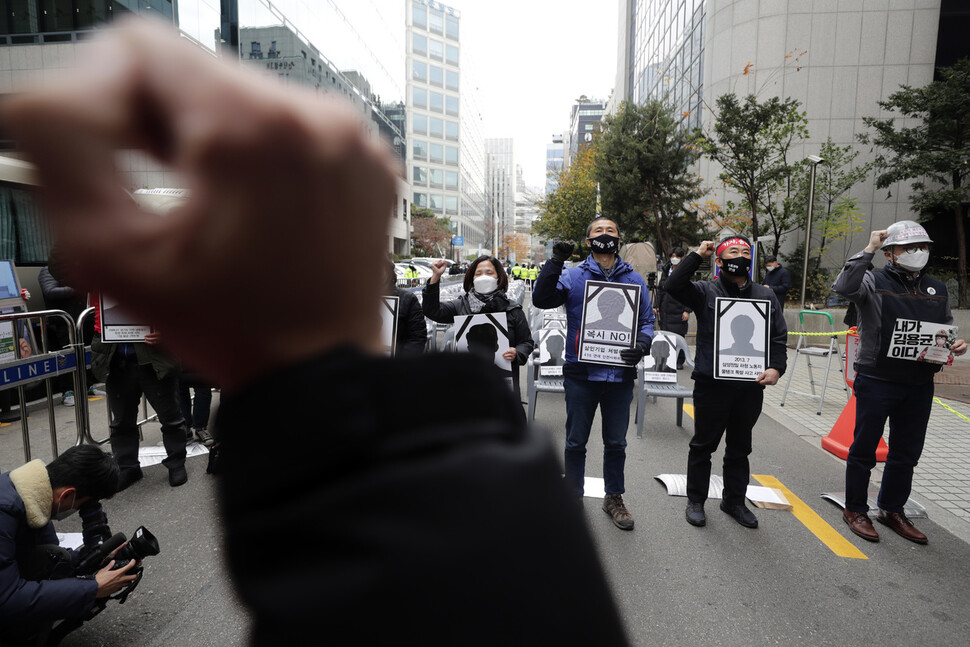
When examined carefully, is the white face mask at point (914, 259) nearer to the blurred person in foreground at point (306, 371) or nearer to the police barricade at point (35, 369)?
the blurred person in foreground at point (306, 371)

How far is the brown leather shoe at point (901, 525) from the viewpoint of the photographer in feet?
13.5

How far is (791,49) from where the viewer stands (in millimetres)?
21016

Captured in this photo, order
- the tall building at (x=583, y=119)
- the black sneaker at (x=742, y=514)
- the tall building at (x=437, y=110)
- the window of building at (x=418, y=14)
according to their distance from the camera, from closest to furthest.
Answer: the black sneaker at (x=742, y=514)
the window of building at (x=418, y=14)
the tall building at (x=437, y=110)
the tall building at (x=583, y=119)

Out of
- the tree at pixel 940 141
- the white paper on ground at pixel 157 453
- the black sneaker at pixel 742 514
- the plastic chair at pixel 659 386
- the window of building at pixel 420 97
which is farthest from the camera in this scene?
the window of building at pixel 420 97

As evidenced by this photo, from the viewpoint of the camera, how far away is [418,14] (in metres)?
78.0

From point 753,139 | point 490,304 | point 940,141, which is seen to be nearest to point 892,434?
point 490,304

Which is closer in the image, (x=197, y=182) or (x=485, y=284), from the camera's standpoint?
(x=197, y=182)

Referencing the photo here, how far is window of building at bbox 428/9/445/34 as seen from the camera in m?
80.5

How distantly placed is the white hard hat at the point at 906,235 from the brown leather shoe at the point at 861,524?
2.10 m

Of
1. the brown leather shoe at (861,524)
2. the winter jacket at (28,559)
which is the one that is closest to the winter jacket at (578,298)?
the brown leather shoe at (861,524)

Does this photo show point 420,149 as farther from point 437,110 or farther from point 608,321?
point 608,321

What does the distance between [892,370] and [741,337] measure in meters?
1.07

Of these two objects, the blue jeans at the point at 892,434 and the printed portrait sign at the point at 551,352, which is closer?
the blue jeans at the point at 892,434

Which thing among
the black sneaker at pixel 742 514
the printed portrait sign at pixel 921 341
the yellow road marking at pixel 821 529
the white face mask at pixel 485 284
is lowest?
the yellow road marking at pixel 821 529
